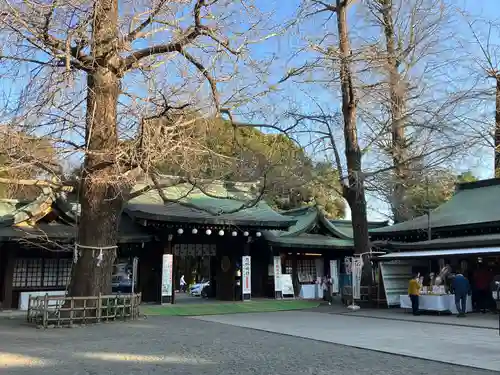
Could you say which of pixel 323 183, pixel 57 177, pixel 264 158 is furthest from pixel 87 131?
pixel 323 183

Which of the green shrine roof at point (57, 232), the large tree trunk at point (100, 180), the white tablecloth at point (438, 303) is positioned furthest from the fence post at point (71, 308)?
the white tablecloth at point (438, 303)

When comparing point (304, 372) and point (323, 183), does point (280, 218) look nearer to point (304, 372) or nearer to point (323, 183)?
point (323, 183)

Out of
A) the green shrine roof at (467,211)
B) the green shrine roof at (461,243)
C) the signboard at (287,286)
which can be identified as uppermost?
the green shrine roof at (467,211)

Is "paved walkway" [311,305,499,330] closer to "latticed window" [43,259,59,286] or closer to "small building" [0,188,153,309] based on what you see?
"small building" [0,188,153,309]

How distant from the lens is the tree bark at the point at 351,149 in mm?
20922

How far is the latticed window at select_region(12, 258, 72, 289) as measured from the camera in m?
19.8

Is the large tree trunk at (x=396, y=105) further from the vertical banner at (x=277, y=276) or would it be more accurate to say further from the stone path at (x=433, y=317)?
the vertical banner at (x=277, y=276)

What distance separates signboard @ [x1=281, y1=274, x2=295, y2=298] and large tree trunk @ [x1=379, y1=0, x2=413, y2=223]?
6602mm

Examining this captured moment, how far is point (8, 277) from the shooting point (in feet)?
63.5

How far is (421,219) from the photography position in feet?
78.4

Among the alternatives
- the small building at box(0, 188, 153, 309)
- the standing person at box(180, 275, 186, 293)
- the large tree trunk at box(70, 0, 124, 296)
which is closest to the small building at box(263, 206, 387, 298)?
the small building at box(0, 188, 153, 309)

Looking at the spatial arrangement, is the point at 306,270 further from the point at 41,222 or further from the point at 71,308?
the point at 71,308

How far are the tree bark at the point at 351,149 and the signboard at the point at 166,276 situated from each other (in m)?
8.06

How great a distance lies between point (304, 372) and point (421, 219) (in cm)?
1786
